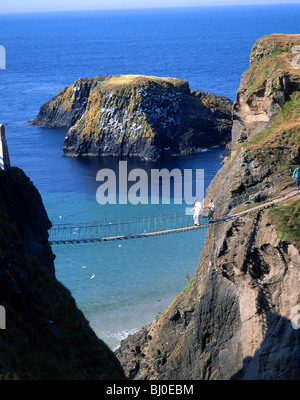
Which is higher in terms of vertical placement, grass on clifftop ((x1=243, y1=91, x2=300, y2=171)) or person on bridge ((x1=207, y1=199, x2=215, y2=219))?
grass on clifftop ((x1=243, y1=91, x2=300, y2=171))

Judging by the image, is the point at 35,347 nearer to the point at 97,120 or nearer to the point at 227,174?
the point at 227,174

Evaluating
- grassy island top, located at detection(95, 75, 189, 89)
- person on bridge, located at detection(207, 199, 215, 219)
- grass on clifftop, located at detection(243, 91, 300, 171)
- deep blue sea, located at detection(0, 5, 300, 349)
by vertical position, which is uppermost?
grass on clifftop, located at detection(243, 91, 300, 171)

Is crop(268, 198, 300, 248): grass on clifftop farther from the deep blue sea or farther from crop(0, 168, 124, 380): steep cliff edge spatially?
the deep blue sea

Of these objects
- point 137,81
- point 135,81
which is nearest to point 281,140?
point 137,81

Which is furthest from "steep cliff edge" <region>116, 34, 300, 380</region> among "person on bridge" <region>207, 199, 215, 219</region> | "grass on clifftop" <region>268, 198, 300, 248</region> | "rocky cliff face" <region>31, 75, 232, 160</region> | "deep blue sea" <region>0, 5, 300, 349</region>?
"rocky cliff face" <region>31, 75, 232, 160</region>

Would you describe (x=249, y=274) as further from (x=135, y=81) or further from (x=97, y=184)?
(x=135, y=81)

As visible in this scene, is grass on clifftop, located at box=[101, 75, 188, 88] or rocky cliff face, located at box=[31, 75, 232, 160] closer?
rocky cliff face, located at box=[31, 75, 232, 160]
